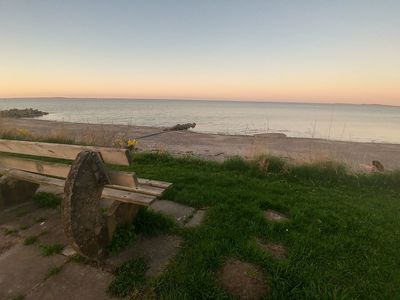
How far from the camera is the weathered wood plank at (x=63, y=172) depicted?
2625 millimetres

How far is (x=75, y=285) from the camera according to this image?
249 cm

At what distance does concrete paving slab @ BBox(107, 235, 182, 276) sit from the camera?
274 centimetres

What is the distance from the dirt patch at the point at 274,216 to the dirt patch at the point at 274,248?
646 mm

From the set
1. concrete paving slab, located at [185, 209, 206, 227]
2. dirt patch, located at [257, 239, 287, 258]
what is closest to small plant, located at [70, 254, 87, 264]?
concrete paving slab, located at [185, 209, 206, 227]

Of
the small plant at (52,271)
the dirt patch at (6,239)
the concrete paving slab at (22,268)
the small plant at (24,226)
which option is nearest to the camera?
the concrete paving slab at (22,268)

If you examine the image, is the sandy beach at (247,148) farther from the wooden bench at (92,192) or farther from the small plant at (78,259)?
the small plant at (78,259)

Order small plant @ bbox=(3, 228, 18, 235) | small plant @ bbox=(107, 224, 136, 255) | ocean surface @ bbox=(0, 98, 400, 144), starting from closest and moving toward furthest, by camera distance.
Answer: small plant @ bbox=(107, 224, 136, 255)
small plant @ bbox=(3, 228, 18, 235)
ocean surface @ bbox=(0, 98, 400, 144)

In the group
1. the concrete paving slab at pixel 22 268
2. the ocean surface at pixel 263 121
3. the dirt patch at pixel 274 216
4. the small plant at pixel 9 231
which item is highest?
the small plant at pixel 9 231

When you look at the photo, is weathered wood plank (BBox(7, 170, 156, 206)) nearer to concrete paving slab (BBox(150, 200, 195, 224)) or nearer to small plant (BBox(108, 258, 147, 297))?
small plant (BBox(108, 258, 147, 297))

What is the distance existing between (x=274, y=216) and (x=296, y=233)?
0.60 m

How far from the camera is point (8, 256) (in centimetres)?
292

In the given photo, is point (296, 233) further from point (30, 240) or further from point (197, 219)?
point (30, 240)

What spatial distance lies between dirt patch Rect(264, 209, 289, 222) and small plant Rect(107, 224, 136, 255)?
1871 mm

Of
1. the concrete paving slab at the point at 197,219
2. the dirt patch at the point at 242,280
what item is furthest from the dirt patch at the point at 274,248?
the concrete paving slab at the point at 197,219
